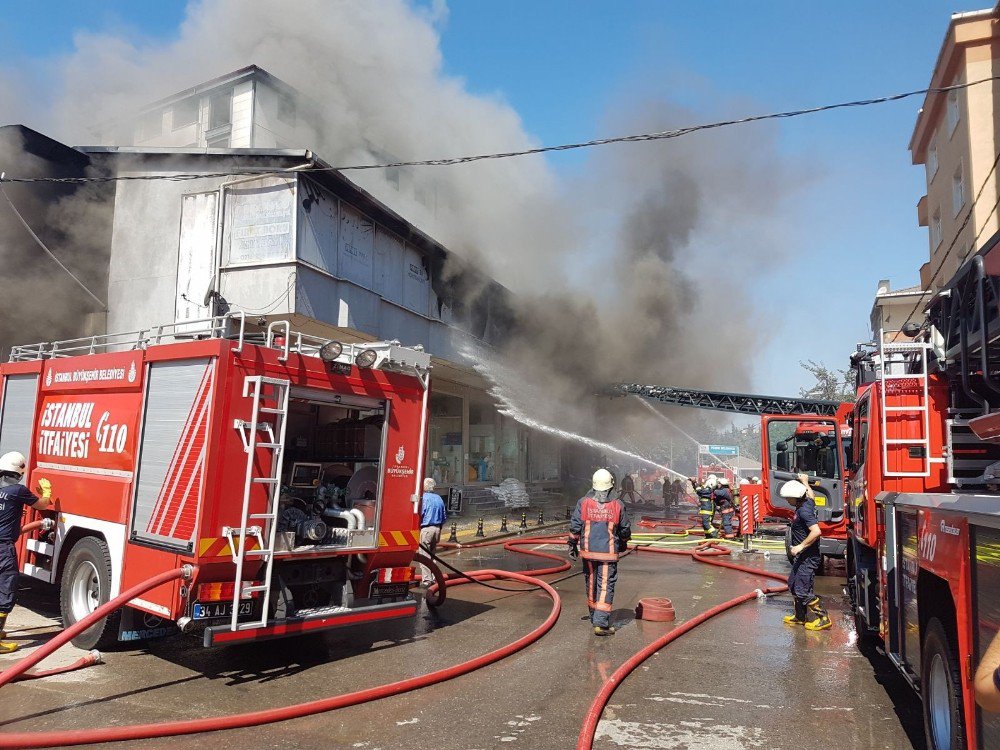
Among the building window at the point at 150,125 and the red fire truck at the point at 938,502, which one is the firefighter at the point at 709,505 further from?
the building window at the point at 150,125

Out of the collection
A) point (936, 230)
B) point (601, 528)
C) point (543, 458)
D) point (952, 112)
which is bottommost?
point (601, 528)

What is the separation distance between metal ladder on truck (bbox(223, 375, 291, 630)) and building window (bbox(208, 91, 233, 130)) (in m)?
18.9

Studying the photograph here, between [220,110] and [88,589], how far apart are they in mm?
18813

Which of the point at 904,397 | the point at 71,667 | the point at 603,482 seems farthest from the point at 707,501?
the point at 71,667

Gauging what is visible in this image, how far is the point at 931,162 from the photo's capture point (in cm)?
2027

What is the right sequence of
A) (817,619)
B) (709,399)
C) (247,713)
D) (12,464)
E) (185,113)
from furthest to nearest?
(709,399) < (185,113) < (817,619) < (12,464) < (247,713)

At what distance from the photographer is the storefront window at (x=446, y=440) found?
2097 centimetres

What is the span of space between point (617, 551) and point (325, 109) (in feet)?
63.3

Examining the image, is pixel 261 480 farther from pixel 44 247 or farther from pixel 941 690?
pixel 44 247

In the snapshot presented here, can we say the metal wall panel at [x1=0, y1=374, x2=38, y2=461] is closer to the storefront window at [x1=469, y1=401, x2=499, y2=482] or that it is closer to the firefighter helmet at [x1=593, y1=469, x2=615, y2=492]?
the firefighter helmet at [x1=593, y1=469, x2=615, y2=492]

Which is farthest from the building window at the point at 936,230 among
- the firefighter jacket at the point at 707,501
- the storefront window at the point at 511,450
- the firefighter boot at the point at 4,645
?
the firefighter boot at the point at 4,645

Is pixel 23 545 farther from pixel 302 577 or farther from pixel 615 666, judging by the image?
pixel 615 666

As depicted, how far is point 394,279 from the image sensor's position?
50.3 ft

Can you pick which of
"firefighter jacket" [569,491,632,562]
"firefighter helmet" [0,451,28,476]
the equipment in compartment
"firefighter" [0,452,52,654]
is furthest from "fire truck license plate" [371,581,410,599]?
"firefighter helmet" [0,451,28,476]
